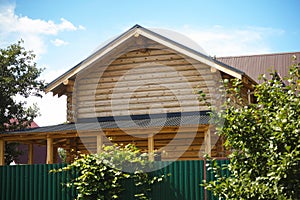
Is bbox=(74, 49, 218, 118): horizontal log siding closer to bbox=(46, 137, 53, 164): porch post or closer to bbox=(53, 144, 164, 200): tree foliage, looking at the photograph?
bbox=(46, 137, 53, 164): porch post

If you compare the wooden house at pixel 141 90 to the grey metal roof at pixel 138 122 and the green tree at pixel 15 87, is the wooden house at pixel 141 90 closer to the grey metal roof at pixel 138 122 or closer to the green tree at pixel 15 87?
the grey metal roof at pixel 138 122

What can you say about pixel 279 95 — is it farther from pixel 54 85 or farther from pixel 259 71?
pixel 259 71

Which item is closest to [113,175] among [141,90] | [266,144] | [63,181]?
[63,181]

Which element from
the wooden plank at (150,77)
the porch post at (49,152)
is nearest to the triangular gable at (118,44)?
the wooden plank at (150,77)

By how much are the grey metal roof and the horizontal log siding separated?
1.49ft

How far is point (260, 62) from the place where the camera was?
1175 inches

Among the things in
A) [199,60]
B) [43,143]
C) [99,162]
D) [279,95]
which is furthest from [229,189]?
[43,143]

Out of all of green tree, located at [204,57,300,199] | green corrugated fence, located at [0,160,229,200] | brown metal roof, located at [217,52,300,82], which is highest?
brown metal roof, located at [217,52,300,82]

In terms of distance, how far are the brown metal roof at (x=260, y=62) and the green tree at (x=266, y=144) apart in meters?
21.7

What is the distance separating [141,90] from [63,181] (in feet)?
27.3

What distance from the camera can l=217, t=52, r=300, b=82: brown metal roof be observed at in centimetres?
2864

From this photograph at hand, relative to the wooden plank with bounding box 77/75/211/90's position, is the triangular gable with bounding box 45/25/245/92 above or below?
above

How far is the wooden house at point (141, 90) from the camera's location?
1836cm

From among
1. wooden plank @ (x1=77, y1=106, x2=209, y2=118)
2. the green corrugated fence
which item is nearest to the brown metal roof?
wooden plank @ (x1=77, y1=106, x2=209, y2=118)
